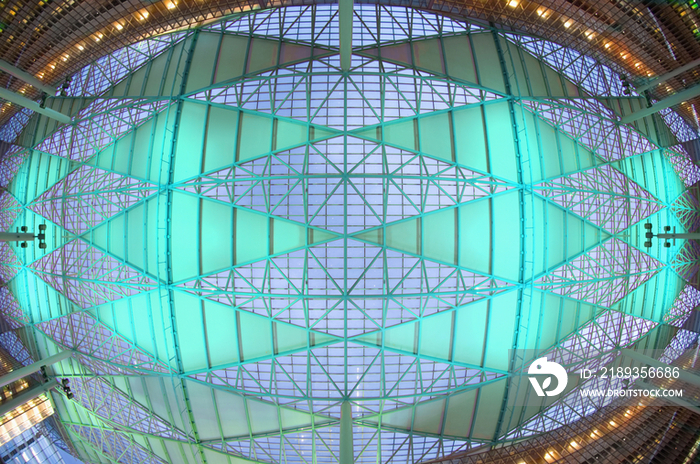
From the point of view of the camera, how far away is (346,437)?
18875mm

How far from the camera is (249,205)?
20.4m

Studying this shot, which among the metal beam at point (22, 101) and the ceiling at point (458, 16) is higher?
the ceiling at point (458, 16)

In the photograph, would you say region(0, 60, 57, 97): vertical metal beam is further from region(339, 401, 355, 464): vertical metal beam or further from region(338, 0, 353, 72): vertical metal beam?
region(339, 401, 355, 464): vertical metal beam

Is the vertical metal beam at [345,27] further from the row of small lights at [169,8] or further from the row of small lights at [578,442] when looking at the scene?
the row of small lights at [578,442]

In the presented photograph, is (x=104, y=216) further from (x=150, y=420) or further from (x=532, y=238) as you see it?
(x=532, y=238)

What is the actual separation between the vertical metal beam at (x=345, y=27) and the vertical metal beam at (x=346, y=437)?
1818cm

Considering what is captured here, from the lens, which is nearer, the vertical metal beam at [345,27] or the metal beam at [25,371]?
the vertical metal beam at [345,27]

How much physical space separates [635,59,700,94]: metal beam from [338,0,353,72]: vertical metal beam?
61.3ft

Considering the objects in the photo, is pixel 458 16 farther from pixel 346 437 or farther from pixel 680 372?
pixel 346 437

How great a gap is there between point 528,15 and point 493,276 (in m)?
15.4

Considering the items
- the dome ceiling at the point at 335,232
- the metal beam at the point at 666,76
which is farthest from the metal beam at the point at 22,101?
the metal beam at the point at 666,76

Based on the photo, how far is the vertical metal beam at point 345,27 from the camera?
543 inches

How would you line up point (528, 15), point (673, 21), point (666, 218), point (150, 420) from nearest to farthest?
point (673, 21)
point (528, 15)
point (150, 420)
point (666, 218)

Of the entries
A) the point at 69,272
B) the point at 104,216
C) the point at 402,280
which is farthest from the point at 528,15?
the point at 69,272
